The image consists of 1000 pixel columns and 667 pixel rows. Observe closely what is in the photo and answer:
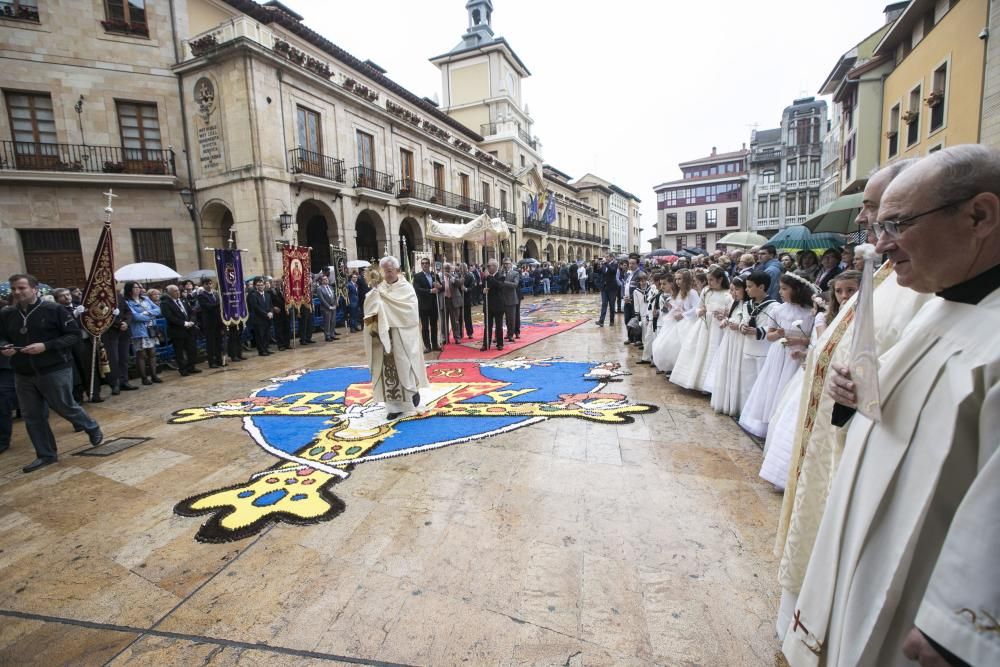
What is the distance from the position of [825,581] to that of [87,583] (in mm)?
3320

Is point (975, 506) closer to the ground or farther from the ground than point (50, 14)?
closer to the ground

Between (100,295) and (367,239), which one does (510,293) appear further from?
(367,239)

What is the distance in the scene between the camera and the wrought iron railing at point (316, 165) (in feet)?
50.9

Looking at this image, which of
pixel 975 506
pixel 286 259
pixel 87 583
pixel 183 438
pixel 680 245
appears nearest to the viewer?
pixel 975 506

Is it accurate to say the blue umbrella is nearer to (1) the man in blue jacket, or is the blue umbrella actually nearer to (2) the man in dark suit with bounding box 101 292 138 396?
(1) the man in blue jacket

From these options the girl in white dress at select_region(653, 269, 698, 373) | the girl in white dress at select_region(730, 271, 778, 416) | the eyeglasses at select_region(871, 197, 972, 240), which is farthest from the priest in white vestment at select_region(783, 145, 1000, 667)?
the girl in white dress at select_region(653, 269, 698, 373)

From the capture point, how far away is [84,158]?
46.5ft

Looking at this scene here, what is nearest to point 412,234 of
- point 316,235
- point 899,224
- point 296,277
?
point 316,235

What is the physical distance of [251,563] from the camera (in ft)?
8.30

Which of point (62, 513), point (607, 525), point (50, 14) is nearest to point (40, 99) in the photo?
point (50, 14)

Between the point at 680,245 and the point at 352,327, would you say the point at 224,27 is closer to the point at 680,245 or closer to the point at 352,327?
the point at 352,327

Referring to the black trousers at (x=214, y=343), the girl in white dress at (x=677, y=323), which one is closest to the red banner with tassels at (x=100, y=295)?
the black trousers at (x=214, y=343)

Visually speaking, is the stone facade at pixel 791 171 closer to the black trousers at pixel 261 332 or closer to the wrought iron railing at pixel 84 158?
the black trousers at pixel 261 332

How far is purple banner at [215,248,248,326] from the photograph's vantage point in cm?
876
